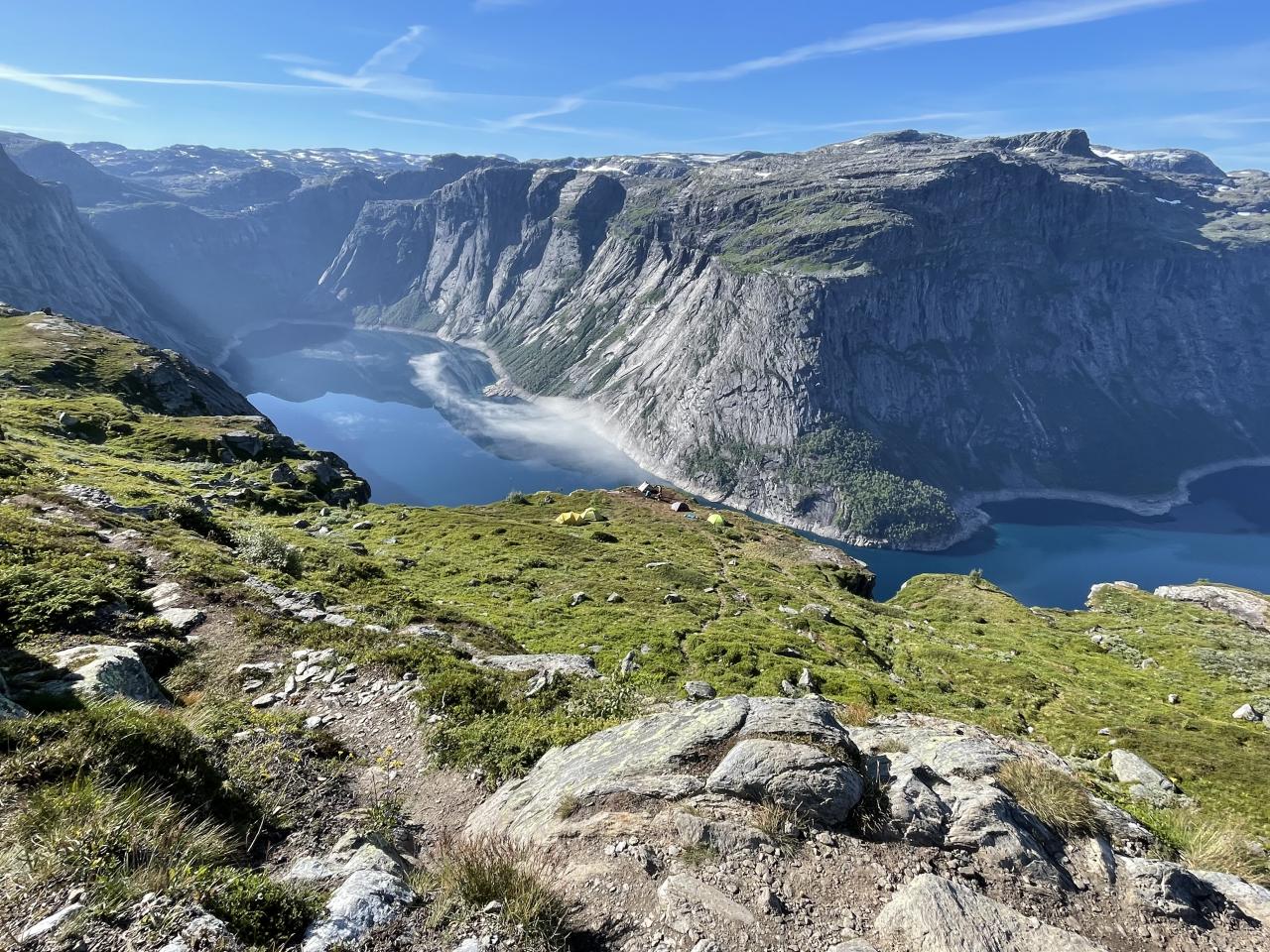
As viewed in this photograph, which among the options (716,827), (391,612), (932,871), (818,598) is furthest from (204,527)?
(818,598)

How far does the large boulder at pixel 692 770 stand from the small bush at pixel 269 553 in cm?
2100

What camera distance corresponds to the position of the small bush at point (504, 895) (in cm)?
693

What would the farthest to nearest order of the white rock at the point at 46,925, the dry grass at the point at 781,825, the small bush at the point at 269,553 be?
1. the small bush at the point at 269,553
2. the dry grass at the point at 781,825
3. the white rock at the point at 46,925

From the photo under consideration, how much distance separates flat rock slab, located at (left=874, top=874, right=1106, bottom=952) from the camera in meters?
7.92

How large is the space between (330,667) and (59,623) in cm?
686

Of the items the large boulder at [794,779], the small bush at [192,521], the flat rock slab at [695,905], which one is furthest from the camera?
the small bush at [192,521]

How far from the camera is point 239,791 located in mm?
9711

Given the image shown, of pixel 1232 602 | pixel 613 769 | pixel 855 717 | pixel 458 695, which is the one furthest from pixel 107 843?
pixel 1232 602

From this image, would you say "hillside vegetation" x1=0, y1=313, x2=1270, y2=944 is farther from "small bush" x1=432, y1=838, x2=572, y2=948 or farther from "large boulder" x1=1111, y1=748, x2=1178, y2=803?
"small bush" x1=432, y1=838, x2=572, y2=948

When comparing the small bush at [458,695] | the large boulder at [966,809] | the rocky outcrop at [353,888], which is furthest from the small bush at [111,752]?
the large boulder at [966,809]

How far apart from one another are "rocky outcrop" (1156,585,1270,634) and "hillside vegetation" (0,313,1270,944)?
9739 mm

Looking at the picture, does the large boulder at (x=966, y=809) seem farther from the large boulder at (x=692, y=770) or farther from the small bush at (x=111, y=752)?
the small bush at (x=111, y=752)

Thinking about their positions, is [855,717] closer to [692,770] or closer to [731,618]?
[692,770]

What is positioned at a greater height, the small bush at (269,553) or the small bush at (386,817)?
the small bush at (386,817)
